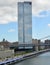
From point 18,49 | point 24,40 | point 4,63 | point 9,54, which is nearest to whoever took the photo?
point 4,63

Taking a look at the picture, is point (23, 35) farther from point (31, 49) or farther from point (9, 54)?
point (9, 54)

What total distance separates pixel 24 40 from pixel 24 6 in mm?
34386

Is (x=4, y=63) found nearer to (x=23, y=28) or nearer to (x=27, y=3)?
(x=23, y=28)

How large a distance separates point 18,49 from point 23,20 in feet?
174

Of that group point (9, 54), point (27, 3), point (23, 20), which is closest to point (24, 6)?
point (27, 3)

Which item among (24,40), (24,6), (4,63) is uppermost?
(24,6)

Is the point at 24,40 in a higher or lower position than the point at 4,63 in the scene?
higher

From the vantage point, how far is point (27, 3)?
188 metres

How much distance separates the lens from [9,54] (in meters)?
78.1

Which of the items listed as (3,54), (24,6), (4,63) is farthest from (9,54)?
(24,6)

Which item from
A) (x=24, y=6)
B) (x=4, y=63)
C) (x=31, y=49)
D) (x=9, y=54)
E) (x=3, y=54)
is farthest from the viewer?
(x=24, y=6)

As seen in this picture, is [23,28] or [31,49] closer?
[31,49]

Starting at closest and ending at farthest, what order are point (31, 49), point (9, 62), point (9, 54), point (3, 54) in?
point (9, 62)
point (3, 54)
point (9, 54)
point (31, 49)

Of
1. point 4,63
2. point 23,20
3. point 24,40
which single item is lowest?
point 4,63
